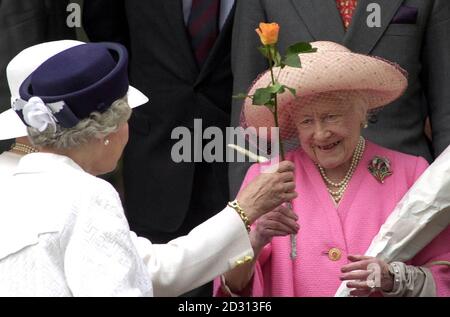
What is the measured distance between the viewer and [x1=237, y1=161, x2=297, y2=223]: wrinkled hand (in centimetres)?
415

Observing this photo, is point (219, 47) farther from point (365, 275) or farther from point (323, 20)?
point (365, 275)

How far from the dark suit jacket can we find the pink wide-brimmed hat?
887 millimetres

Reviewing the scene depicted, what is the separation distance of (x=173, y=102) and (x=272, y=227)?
1.39m

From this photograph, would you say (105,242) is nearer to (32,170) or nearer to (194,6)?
(32,170)

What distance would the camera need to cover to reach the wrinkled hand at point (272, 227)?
429 cm

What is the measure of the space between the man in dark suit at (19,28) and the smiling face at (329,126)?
1.40m

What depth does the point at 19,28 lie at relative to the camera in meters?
5.47

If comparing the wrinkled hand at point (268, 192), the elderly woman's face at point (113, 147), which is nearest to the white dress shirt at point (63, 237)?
the elderly woman's face at point (113, 147)

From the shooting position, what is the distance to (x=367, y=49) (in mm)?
5082

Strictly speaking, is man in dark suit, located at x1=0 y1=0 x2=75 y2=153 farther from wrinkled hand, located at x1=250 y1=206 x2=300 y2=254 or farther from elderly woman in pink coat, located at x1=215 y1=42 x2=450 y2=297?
wrinkled hand, located at x1=250 y1=206 x2=300 y2=254

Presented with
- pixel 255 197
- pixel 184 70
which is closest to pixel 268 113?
pixel 255 197

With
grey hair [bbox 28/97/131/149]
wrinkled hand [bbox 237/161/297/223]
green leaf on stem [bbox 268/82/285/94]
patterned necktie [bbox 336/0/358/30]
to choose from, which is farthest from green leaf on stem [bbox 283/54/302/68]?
patterned necktie [bbox 336/0/358/30]

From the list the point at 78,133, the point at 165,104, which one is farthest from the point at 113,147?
the point at 165,104

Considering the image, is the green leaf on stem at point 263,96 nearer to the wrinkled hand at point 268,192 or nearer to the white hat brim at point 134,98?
the wrinkled hand at point 268,192
